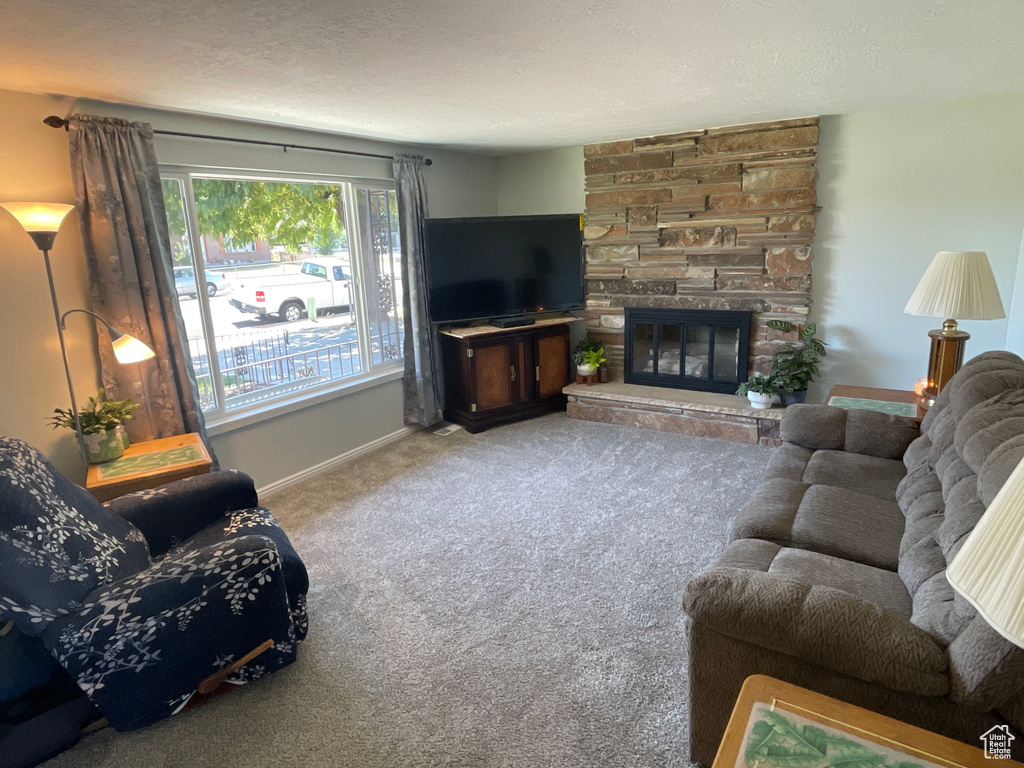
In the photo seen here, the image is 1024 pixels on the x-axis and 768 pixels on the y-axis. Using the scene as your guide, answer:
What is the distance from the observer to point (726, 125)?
4.18 metres

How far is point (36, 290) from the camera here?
2727mm

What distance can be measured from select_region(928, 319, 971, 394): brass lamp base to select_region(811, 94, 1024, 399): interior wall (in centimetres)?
70

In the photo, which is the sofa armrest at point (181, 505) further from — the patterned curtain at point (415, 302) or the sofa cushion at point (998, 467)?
the sofa cushion at point (998, 467)

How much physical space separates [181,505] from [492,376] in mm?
2709

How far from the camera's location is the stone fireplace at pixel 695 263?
4203 millimetres

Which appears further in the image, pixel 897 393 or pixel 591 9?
pixel 897 393

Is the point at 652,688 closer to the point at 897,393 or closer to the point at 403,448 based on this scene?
the point at 897,393

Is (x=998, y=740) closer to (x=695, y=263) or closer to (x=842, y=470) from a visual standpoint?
(x=842, y=470)

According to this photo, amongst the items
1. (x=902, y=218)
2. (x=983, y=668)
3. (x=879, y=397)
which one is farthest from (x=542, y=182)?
(x=983, y=668)

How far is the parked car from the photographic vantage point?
3375mm

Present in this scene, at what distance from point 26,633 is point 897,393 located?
425 centimetres

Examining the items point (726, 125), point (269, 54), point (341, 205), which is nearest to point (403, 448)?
point (341, 205)

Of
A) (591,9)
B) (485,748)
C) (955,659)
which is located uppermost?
(591,9)

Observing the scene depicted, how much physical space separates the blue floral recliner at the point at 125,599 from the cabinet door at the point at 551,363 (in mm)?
3135
